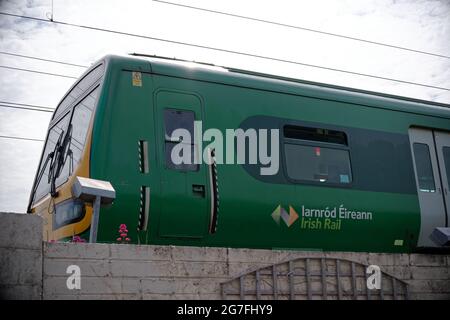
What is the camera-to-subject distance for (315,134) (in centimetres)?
871

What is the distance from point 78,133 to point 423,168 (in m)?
5.27

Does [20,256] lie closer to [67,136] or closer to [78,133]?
[78,133]

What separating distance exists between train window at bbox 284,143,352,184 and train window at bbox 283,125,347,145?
0.13 metres

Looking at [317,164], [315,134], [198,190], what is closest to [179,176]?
[198,190]

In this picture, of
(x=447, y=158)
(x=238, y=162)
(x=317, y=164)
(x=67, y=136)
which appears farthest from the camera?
(x=447, y=158)

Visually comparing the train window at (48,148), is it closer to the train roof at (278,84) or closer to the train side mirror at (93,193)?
the train roof at (278,84)

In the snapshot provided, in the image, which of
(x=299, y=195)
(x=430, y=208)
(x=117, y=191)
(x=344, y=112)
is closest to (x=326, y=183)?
(x=299, y=195)

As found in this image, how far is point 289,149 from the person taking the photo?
8438 mm

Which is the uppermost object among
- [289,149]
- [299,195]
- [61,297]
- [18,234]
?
[289,149]

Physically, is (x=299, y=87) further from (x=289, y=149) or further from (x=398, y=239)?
(x=398, y=239)

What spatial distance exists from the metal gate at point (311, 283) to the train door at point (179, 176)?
2344 mm

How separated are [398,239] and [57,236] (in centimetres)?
479

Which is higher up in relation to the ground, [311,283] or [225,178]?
[225,178]

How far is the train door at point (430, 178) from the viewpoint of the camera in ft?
31.2
